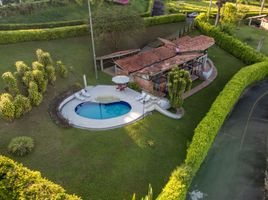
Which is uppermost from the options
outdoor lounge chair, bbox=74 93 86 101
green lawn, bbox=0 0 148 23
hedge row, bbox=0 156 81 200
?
green lawn, bbox=0 0 148 23

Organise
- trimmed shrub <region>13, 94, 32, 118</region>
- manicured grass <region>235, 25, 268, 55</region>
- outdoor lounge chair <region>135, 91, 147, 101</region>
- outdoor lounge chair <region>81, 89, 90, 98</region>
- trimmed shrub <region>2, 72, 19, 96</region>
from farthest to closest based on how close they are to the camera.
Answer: manicured grass <region>235, 25, 268, 55</region>
outdoor lounge chair <region>81, 89, 90, 98</region>
outdoor lounge chair <region>135, 91, 147, 101</region>
trimmed shrub <region>2, 72, 19, 96</region>
trimmed shrub <region>13, 94, 32, 118</region>

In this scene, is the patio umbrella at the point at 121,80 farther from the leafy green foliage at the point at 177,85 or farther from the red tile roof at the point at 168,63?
the leafy green foliage at the point at 177,85

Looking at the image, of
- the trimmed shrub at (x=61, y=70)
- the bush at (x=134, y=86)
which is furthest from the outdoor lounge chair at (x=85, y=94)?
the bush at (x=134, y=86)

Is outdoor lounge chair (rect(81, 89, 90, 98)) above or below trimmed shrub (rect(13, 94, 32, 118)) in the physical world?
below

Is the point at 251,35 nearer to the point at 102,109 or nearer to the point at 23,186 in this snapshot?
the point at 102,109

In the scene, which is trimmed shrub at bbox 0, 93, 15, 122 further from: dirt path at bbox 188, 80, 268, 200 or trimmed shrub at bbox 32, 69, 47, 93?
dirt path at bbox 188, 80, 268, 200

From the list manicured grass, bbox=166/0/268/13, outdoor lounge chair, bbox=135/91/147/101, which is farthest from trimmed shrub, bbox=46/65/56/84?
manicured grass, bbox=166/0/268/13

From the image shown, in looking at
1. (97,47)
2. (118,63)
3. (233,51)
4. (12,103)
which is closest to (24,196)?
(12,103)
